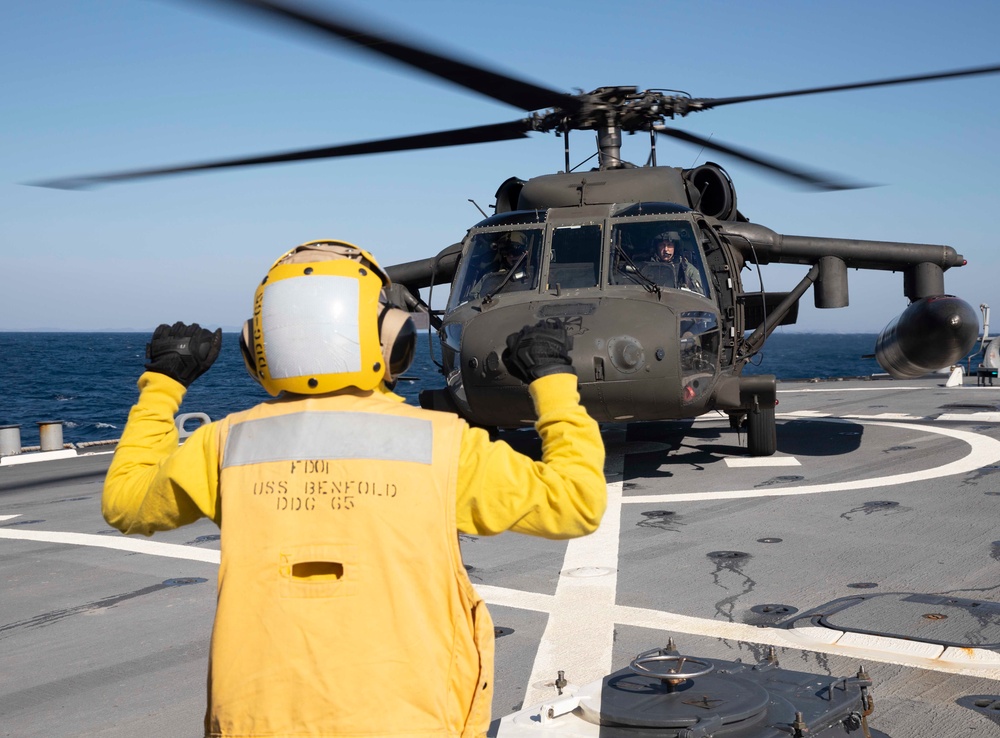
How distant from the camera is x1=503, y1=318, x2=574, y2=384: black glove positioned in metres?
2.63

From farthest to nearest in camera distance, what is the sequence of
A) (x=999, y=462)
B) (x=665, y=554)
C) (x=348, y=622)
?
(x=999, y=462), (x=665, y=554), (x=348, y=622)

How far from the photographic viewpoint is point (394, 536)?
225 cm

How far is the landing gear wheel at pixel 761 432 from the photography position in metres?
11.7

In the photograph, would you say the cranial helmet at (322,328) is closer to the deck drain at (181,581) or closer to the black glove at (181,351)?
the black glove at (181,351)

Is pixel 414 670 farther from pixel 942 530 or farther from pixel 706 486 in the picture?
pixel 706 486

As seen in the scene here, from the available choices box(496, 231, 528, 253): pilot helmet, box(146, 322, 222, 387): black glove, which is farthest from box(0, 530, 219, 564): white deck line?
box(146, 322, 222, 387): black glove

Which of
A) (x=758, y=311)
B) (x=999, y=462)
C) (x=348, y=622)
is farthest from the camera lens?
(x=758, y=311)

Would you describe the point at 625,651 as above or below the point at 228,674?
below

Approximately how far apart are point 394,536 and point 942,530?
662 centimetres

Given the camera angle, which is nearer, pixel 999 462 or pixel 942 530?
pixel 942 530

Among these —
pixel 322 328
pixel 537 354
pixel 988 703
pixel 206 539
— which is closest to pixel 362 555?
pixel 322 328

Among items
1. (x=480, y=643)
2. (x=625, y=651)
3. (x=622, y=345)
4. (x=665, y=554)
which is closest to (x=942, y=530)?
(x=665, y=554)

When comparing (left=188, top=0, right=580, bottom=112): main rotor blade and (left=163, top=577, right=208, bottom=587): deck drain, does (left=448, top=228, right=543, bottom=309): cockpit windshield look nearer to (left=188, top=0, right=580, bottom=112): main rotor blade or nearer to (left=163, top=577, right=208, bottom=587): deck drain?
(left=188, top=0, right=580, bottom=112): main rotor blade

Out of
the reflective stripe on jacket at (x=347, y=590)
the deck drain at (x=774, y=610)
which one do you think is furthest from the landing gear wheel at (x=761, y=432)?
the reflective stripe on jacket at (x=347, y=590)
